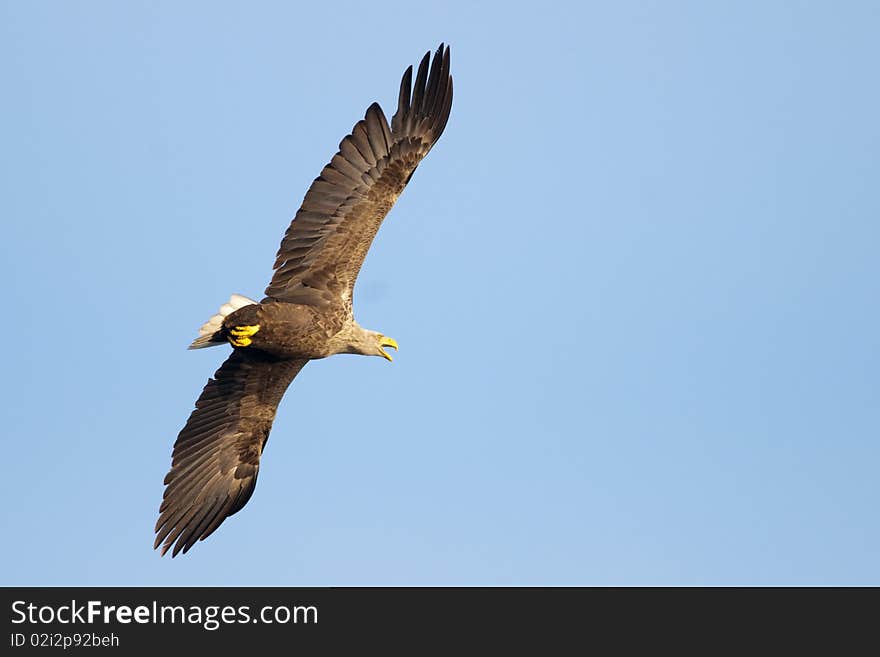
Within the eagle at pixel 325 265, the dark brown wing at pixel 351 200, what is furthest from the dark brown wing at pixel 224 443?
the dark brown wing at pixel 351 200

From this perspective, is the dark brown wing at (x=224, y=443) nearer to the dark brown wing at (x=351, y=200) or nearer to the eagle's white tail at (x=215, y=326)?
the eagle's white tail at (x=215, y=326)

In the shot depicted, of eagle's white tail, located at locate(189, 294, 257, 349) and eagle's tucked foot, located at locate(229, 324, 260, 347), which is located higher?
eagle's white tail, located at locate(189, 294, 257, 349)

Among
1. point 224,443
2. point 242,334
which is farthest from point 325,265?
point 224,443

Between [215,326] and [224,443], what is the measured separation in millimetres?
1420

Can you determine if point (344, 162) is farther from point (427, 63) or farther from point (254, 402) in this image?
point (254, 402)

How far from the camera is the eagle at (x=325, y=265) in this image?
13.9 metres

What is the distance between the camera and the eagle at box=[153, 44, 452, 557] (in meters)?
13.9

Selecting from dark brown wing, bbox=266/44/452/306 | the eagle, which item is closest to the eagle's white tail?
the eagle

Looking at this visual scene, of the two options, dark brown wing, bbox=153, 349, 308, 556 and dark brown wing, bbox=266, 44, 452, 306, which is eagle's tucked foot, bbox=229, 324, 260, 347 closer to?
dark brown wing, bbox=266, 44, 452, 306

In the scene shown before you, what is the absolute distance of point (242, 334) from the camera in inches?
539

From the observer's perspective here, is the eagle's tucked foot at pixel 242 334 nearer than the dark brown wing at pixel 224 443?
Yes

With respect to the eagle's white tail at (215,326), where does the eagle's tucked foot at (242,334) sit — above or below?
below

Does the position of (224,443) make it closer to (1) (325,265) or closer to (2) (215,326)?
(2) (215,326)
